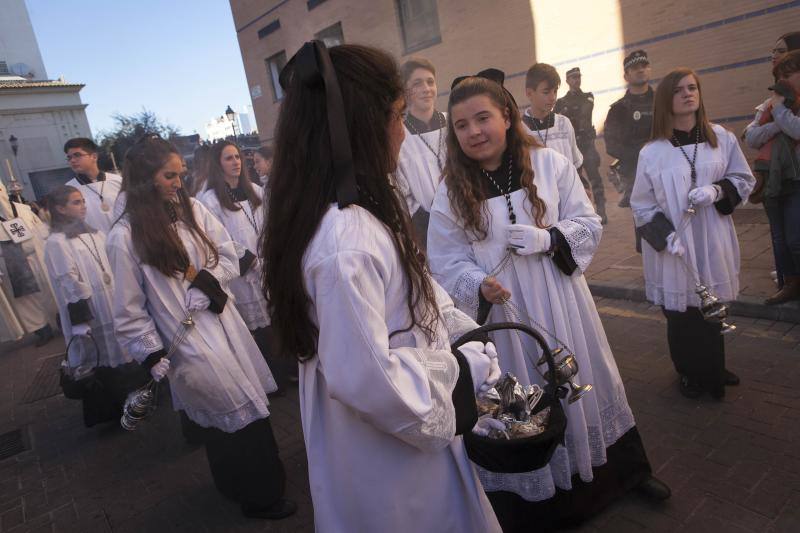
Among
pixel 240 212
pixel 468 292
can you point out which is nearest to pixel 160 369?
pixel 468 292

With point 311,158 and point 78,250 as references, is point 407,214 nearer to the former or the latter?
point 311,158

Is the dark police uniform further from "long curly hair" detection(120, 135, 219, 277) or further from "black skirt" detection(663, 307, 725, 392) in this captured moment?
"long curly hair" detection(120, 135, 219, 277)

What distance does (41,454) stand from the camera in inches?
191

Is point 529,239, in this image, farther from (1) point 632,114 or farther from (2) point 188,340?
(1) point 632,114

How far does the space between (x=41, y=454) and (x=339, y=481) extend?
4610 mm

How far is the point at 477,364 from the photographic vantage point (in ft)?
5.31

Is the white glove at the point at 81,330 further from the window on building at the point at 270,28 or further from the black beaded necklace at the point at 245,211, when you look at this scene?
the window on building at the point at 270,28

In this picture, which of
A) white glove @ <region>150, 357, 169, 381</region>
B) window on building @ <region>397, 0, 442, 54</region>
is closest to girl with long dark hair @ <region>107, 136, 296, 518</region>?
white glove @ <region>150, 357, 169, 381</region>

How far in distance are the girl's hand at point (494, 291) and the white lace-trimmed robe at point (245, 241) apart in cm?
306

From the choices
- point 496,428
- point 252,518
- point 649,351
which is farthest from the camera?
point 649,351

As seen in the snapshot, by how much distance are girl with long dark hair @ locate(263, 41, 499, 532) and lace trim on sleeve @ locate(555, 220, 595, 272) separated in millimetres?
1039

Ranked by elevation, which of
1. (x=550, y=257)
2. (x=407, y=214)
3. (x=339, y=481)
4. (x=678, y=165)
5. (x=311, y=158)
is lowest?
(x=339, y=481)

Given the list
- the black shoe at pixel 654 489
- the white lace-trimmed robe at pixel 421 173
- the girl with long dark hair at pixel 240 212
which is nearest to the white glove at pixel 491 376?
the black shoe at pixel 654 489

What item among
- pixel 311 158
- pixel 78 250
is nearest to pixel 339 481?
pixel 311 158
